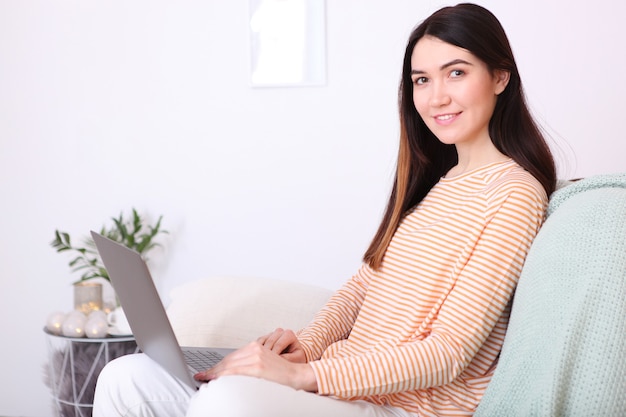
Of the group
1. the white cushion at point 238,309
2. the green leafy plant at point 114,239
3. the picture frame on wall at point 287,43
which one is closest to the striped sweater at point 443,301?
the white cushion at point 238,309

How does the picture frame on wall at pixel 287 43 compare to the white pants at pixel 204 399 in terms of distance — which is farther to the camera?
the picture frame on wall at pixel 287 43

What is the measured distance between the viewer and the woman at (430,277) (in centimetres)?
127

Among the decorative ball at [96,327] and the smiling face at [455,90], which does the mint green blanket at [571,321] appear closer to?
the smiling face at [455,90]

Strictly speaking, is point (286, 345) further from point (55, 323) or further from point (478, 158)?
point (55, 323)

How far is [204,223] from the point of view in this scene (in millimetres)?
2881

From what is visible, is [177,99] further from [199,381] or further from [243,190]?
[199,381]

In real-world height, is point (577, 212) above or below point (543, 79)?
below

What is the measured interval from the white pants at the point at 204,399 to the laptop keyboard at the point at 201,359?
0.08 m

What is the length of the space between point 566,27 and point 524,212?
1401 mm

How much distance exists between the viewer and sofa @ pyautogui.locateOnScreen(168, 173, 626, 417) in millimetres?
1105

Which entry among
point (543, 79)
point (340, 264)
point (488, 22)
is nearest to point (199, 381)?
point (488, 22)

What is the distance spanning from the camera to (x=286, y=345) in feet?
5.05

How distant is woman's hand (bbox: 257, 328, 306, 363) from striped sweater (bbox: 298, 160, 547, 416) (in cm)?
3

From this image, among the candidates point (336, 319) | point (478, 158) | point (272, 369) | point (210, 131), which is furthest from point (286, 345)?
point (210, 131)
